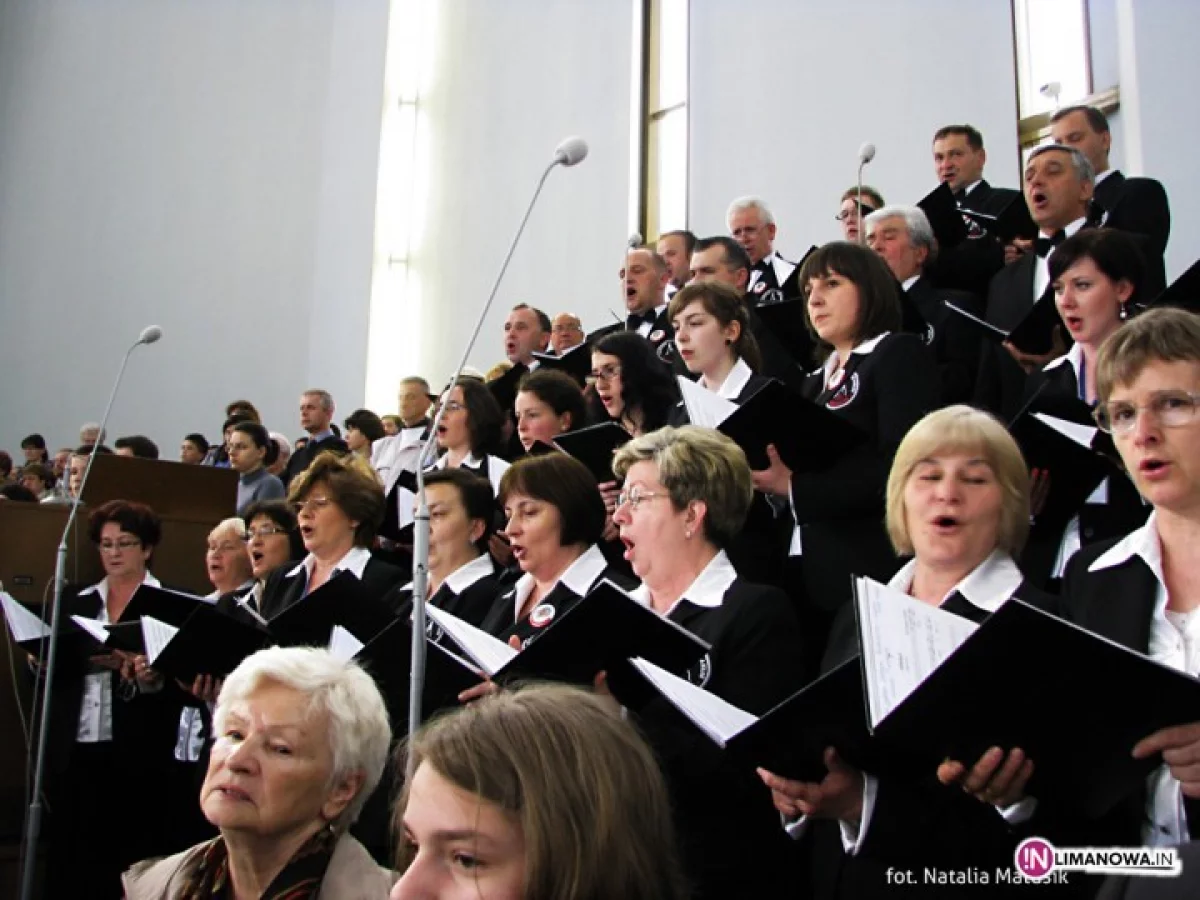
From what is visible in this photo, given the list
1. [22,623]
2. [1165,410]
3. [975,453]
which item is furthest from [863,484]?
[22,623]

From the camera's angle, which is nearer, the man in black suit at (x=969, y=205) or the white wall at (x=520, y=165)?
the man in black suit at (x=969, y=205)

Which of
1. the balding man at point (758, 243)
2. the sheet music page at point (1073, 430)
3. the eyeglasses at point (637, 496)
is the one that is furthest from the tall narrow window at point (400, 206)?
the sheet music page at point (1073, 430)

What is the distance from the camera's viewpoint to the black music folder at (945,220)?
205 inches

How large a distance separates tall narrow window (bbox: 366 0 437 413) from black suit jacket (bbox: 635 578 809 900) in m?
11.0

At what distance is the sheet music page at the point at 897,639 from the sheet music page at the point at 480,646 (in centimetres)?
84

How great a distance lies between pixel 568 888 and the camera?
117 centimetres

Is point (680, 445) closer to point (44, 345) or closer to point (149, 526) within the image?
point (149, 526)

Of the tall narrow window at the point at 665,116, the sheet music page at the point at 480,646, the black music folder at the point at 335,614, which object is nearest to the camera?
the sheet music page at the point at 480,646

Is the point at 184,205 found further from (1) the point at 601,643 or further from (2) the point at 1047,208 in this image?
(1) the point at 601,643

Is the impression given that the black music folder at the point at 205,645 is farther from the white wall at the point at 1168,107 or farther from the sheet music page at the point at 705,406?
the white wall at the point at 1168,107

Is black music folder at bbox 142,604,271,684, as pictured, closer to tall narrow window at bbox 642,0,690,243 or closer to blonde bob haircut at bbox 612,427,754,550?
blonde bob haircut at bbox 612,427,754,550

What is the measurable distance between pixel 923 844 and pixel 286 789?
1.09 metres

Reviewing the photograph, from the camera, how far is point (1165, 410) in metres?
1.86

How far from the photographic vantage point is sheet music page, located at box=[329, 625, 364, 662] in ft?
10.3
